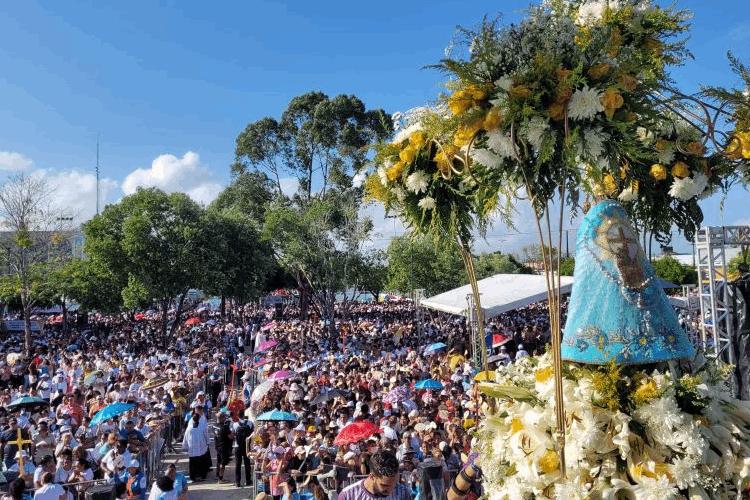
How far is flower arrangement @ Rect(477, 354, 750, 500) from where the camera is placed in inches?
124

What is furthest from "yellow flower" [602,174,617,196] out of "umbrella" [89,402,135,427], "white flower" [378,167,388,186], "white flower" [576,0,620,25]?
"umbrella" [89,402,135,427]

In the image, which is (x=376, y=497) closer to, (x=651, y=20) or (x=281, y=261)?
(x=651, y=20)

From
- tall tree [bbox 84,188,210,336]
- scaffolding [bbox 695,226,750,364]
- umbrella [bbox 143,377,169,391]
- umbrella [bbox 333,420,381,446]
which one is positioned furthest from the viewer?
tall tree [bbox 84,188,210,336]

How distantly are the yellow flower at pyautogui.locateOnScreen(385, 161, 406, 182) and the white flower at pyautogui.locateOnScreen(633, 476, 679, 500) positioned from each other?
2.58 meters

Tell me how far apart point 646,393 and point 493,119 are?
5.31ft

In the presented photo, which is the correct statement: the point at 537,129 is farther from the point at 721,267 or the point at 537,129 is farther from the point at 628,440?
the point at 721,267

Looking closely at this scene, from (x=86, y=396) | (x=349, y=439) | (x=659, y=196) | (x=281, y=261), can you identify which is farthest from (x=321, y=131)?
(x=659, y=196)

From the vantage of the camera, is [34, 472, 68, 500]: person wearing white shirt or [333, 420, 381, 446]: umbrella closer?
[34, 472, 68, 500]: person wearing white shirt

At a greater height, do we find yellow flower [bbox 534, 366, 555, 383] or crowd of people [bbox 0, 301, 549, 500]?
yellow flower [bbox 534, 366, 555, 383]

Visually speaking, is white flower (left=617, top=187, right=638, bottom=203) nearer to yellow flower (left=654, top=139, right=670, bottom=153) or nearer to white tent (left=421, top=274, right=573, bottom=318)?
yellow flower (left=654, top=139, right=670, bottom=153)

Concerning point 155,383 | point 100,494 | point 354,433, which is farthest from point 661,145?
point 155,383

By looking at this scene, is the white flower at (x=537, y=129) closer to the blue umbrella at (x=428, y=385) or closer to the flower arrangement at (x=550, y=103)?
the flower arrangement at (x=550, y=103)

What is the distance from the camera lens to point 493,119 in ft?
11.7

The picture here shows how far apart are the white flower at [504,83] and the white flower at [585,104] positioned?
13.4 inches
